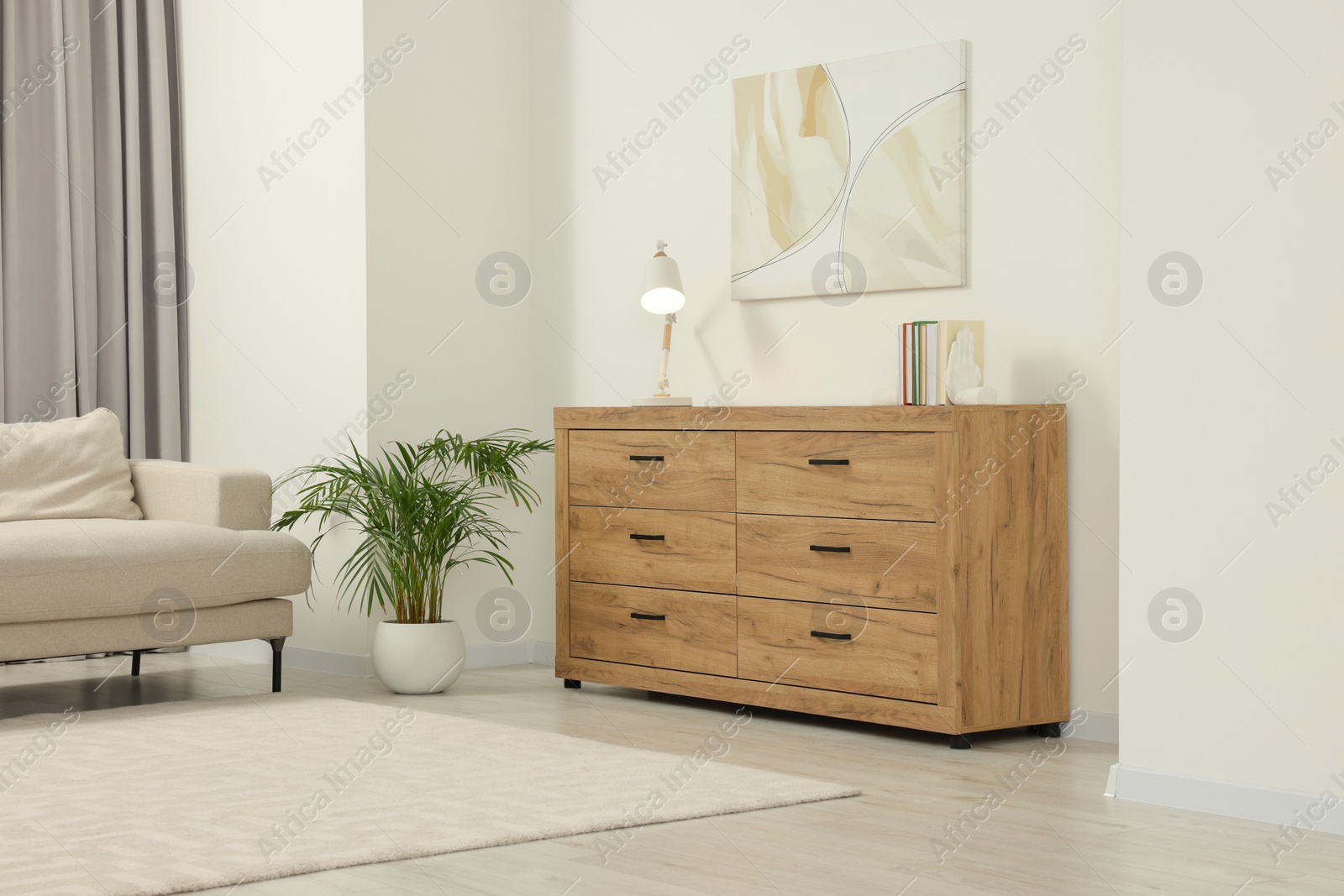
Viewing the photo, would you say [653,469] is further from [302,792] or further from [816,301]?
[302,792]

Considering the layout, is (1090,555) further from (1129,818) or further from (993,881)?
(993,881)

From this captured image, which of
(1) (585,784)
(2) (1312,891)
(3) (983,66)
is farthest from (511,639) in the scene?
(2) (1312,891)

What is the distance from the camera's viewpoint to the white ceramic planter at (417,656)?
457cm

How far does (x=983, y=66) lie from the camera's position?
162 inches

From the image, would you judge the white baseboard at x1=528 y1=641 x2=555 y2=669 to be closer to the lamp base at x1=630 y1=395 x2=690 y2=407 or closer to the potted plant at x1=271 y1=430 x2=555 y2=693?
the potted plant at x1=271 y1=430 x2=555 y2=693

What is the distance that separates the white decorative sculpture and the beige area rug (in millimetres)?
1097

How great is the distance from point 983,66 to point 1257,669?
195 cm

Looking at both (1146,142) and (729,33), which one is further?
(729,33)

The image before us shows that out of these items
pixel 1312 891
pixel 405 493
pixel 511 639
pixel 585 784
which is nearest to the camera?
pixel 1312 891

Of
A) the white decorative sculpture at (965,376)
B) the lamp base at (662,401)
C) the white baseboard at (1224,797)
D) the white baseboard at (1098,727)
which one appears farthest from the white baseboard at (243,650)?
the white baseboard at (1224,797)

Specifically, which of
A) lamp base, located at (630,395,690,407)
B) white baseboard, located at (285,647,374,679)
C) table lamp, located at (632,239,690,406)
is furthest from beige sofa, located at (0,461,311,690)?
table lamp, located at (632,239,690,406)

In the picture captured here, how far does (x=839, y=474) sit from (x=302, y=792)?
1.62 meters

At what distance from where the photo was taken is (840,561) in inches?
154

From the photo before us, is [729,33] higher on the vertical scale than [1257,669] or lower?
higher
